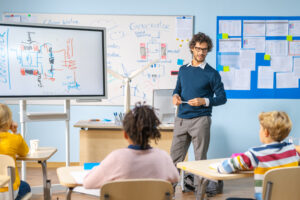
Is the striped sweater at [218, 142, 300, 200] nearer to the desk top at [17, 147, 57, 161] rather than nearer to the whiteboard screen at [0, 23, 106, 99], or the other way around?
the desk top at [17, 147, 57, 161]

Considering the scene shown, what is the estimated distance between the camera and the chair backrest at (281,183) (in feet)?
5.82

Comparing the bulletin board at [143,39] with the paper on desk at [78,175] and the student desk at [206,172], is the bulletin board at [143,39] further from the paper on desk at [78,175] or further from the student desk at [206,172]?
the paper on desk at [78,175]

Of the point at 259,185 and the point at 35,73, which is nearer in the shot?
the point at 259,185

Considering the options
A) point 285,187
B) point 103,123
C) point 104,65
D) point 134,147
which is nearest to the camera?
point 134,147

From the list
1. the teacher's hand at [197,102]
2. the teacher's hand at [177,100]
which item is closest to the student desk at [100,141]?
the teacher's hand at [177,100]

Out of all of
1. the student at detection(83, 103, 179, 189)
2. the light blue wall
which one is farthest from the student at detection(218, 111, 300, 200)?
the light blue wall

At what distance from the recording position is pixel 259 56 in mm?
4586

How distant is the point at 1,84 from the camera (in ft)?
10.3

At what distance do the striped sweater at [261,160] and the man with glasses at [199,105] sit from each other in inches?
49.6

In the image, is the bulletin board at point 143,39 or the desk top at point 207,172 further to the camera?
the bulletin board at point 143,39

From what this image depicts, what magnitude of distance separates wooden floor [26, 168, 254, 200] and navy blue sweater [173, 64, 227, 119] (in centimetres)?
90

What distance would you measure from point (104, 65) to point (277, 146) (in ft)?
6.81

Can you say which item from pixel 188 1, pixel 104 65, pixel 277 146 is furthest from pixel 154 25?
pixel 277 146

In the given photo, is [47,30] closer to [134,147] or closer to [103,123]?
[103,123]
